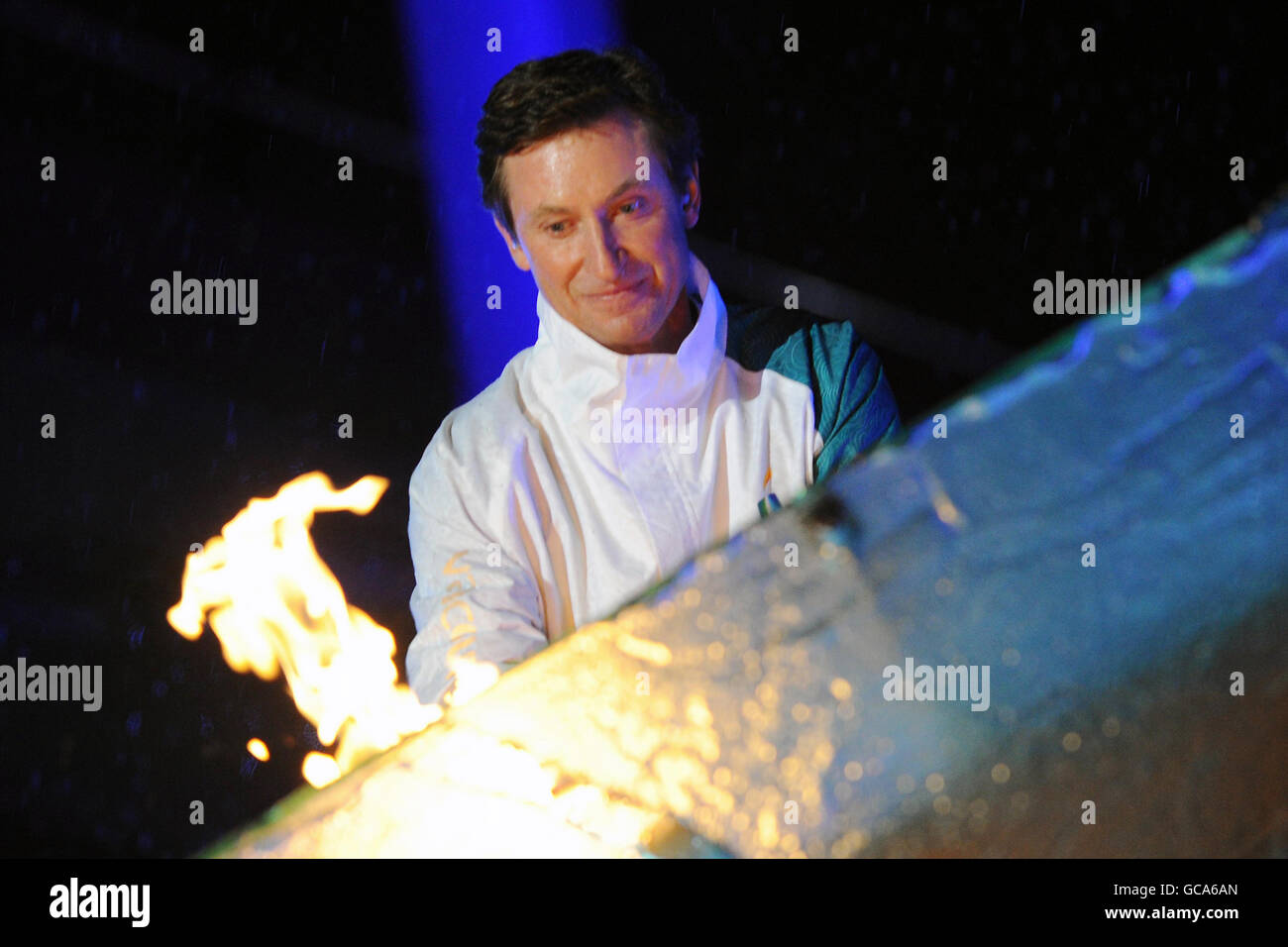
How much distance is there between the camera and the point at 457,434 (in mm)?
1484

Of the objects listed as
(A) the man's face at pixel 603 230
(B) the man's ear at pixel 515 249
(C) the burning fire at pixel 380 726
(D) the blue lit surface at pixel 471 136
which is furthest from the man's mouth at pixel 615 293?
(C) the burning fire at pixel 380 726

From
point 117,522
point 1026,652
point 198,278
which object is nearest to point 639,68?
point 198,278

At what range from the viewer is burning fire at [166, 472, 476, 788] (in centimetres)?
162

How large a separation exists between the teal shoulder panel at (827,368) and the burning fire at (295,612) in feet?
2.43

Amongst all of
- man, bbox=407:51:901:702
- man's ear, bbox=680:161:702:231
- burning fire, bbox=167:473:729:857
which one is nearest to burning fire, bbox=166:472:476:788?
burning fire, bbox=167:473:729:857

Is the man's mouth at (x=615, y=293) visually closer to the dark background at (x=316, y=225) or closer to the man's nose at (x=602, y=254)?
the man's nose at (x=602, y=254)

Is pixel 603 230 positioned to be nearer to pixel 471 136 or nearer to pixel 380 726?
pixel 471 136

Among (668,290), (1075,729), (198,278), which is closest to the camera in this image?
(1075,729)

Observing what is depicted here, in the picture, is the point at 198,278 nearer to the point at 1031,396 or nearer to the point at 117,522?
the point at 117,522

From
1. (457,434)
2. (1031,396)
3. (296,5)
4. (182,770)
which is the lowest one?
(182,770)

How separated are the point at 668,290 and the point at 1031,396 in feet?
2.59

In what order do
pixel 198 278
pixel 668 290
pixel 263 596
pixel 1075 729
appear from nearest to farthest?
pixel 1075 729 → pixel 668 290 → pixel 263 596 → pixel 198 278

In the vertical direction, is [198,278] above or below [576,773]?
above

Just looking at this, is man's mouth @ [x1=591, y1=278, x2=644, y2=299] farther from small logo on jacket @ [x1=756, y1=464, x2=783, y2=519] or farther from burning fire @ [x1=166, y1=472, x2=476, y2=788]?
burning fire @ [x1=166, y1=472, x2=476, y2=788]
